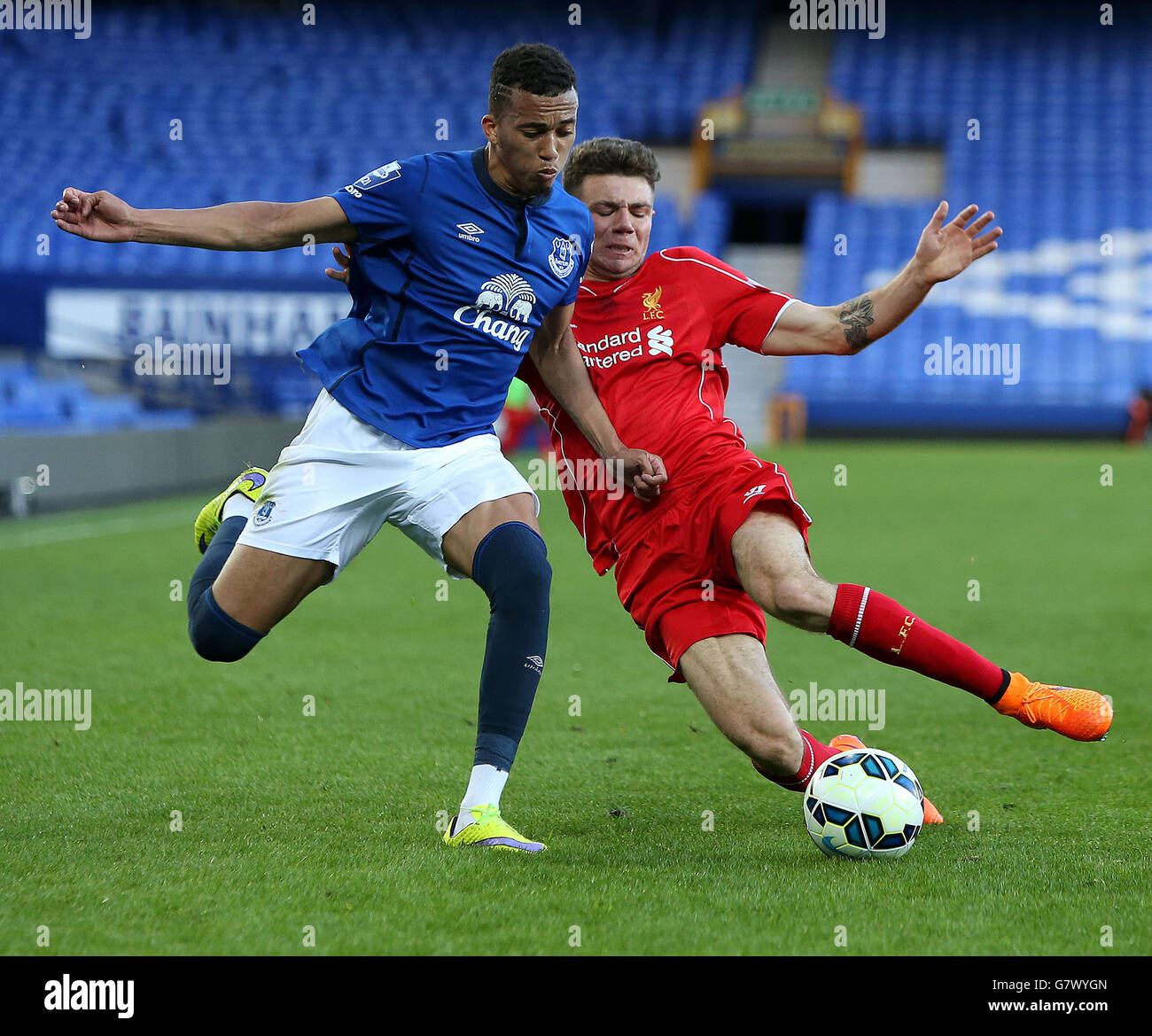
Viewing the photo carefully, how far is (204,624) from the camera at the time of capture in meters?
4.06

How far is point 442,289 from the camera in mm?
3967

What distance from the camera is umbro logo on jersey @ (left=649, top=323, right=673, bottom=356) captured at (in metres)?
4.50

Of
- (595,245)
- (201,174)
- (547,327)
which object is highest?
(201,174)

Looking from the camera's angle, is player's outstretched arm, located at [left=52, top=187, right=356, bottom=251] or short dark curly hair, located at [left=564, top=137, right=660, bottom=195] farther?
short dark curly hair, located at [left=564, top=137, right=660, bottom=195]

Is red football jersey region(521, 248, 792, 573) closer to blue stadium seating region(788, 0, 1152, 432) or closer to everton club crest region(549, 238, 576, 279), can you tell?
everton club crest region(549, 238, 576, 279)

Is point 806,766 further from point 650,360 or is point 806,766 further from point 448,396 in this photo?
point 448,396

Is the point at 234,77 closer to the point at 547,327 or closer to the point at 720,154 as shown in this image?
the point at 720,154

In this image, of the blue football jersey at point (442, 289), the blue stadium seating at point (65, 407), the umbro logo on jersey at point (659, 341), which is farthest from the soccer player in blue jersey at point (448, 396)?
the blue stadium seating at point (65, 407)

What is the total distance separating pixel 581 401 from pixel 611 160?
78 cm

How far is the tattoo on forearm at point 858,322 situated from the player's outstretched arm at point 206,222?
1.56 metres

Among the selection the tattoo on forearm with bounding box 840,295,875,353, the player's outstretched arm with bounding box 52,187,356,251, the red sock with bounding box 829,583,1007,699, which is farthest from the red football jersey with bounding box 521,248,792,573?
the player's outstretched arm with bounding box 52,187,356,251

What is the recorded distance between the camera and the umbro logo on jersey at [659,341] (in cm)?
450
